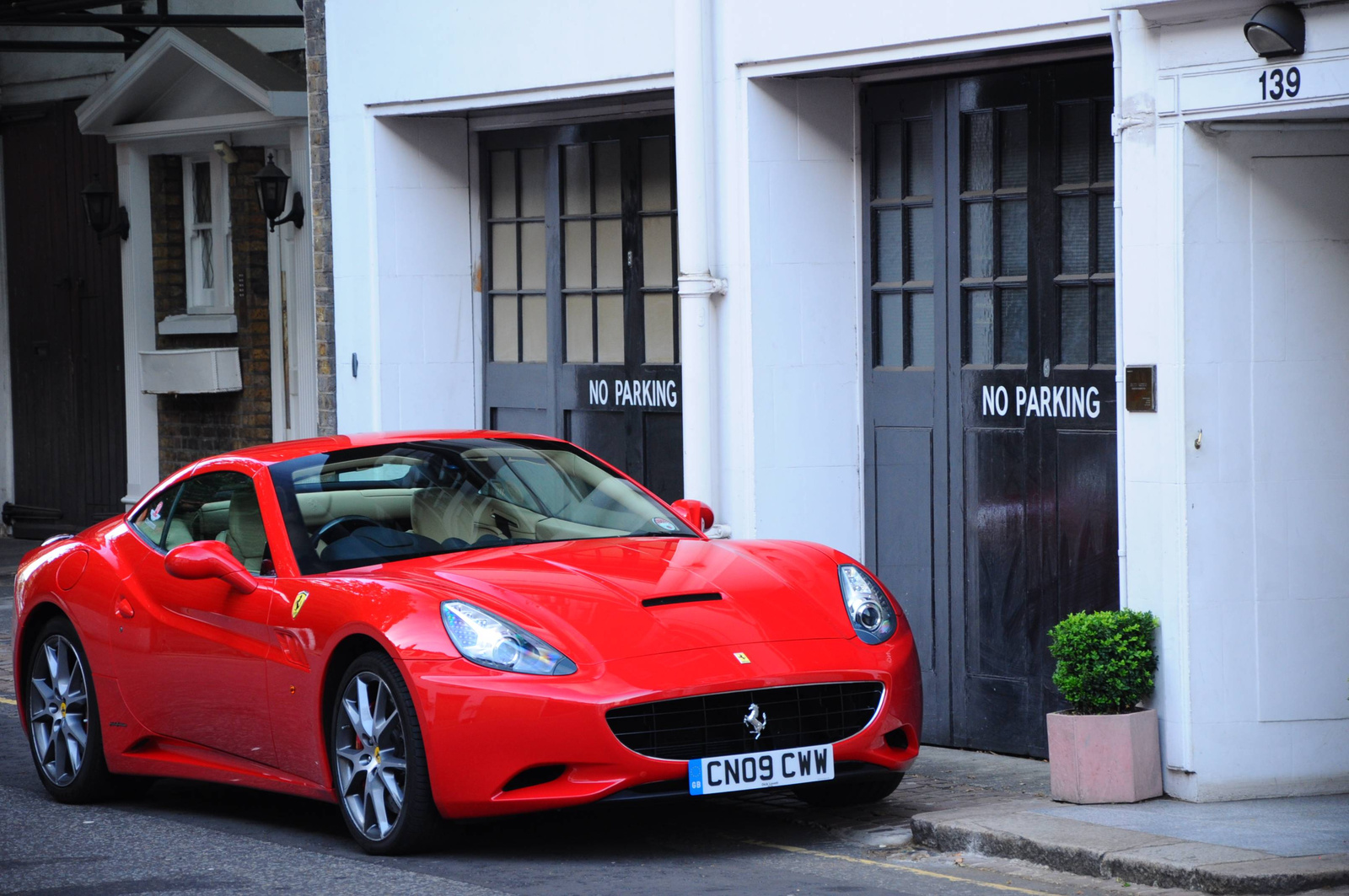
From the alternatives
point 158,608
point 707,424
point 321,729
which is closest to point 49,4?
point 707,424

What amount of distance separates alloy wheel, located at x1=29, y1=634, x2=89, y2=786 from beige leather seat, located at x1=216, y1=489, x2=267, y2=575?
39.0 inches

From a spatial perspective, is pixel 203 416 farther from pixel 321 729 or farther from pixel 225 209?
pixel 321 729

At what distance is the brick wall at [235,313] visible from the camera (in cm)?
1605

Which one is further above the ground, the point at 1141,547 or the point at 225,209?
the point at 225,209

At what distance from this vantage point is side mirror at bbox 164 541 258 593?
7027mm

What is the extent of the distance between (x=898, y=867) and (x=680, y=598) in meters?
1.11

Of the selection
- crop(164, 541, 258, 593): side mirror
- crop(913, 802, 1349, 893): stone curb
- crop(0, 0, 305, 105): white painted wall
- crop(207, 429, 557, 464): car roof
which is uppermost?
crop(0, 0, 305, 105): white painted wall

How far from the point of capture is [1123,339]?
292 inches

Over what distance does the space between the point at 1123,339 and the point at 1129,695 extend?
4.33ft

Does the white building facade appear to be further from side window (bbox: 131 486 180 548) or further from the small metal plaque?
side window (bbox: 131 486 180 548)

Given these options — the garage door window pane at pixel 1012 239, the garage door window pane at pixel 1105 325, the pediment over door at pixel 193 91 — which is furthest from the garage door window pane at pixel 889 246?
the pediment over door at pixel 193 91

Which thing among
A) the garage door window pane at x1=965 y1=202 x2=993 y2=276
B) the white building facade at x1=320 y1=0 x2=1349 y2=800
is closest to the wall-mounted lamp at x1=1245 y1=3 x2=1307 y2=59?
the white building facade at x1=320 y1=0 x2=1349 y2=800

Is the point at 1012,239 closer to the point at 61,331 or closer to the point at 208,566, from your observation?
the point at 208,566

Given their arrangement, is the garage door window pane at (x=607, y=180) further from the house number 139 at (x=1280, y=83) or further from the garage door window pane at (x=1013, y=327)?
the house number 139 at (x=1280, y=83)
